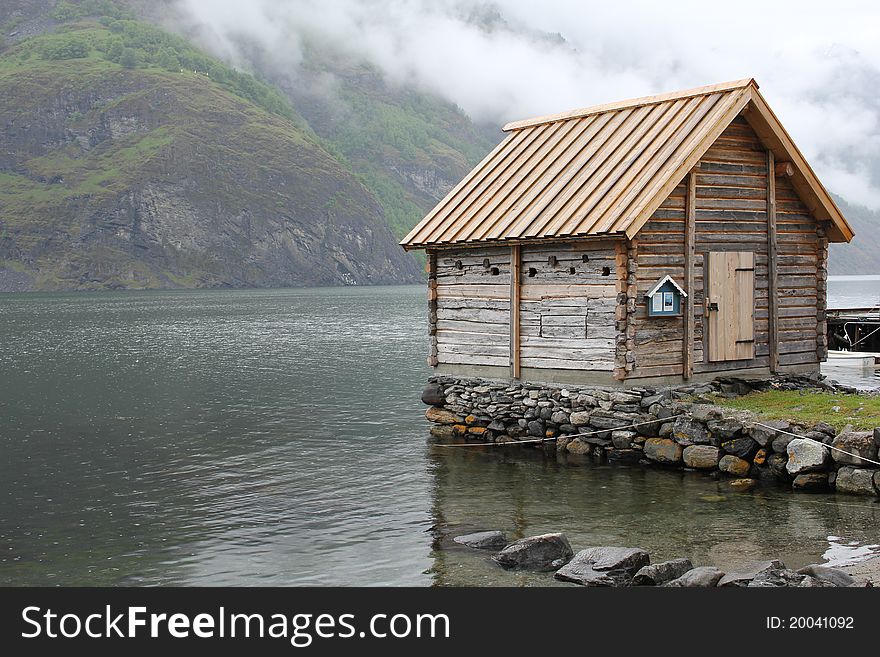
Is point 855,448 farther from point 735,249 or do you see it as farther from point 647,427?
point 735,249

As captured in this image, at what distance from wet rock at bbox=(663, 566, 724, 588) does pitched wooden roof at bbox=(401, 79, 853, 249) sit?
10.1 meters

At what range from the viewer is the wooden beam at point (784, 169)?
2694 centimetres

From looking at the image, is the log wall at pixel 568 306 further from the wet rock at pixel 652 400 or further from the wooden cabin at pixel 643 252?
the wet rock at pixel 652 400

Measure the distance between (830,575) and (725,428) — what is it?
8.40m

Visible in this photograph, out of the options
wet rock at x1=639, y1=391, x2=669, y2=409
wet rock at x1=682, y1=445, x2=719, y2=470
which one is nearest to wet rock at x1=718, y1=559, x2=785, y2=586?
wet rock at x1=682, y1=445, x2=719, y2=470

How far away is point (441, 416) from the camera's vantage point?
2888cm

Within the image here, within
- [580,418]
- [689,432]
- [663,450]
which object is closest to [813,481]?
[689,432]

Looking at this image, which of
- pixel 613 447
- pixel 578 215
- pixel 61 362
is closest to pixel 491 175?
pixel 578 215

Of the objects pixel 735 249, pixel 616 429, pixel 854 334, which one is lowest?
pixel 616 429

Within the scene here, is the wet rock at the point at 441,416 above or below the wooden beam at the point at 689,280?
below

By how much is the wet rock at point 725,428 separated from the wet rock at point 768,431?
0.41 meters

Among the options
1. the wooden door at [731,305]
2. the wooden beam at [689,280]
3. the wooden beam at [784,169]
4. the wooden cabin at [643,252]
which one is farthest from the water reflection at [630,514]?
the wooden beam at [784,169]

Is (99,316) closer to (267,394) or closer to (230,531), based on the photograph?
(267,394)

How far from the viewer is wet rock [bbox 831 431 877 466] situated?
787 inches
